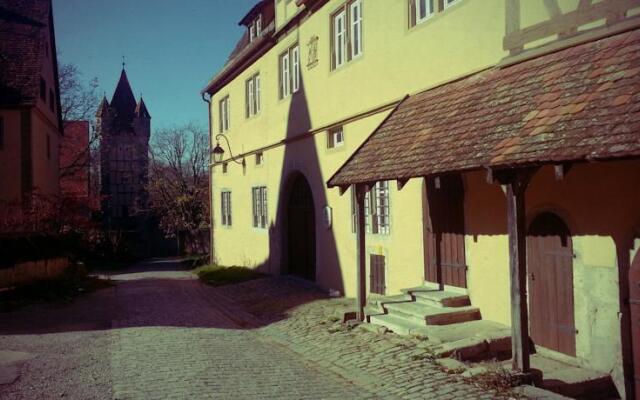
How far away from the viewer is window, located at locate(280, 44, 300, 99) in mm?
15914

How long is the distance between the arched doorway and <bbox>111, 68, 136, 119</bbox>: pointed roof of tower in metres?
43.7

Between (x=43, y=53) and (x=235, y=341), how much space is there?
19.2 meters

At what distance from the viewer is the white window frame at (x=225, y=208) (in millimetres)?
22755

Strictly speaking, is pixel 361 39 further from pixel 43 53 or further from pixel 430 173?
pixel 43 53

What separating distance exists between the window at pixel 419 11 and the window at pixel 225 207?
13349 millimetres

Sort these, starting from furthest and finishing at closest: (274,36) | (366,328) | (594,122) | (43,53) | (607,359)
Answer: (43,53), (274,36), (366,328), (607,359), (594,122)

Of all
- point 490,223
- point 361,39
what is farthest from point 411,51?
point 490,223

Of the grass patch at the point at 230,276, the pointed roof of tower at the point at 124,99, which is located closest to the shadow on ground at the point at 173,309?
the grass patch at the point at 230,276

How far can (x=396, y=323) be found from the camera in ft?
29.0

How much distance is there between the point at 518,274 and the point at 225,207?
17969mm

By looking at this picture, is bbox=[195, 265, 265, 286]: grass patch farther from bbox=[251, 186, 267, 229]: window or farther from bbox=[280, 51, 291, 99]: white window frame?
bbox=[280, 51, 291, 99]: white window frame

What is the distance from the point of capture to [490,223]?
8625 millimetres

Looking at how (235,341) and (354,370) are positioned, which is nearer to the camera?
(354,370)

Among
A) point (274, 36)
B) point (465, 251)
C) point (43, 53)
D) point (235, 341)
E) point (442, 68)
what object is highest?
point (43, 53)
